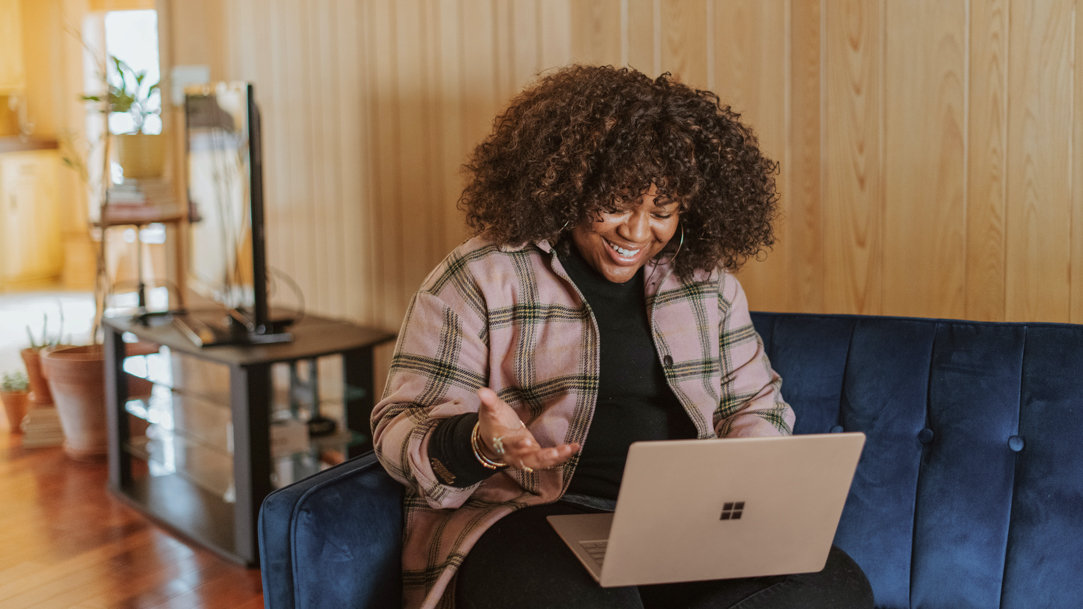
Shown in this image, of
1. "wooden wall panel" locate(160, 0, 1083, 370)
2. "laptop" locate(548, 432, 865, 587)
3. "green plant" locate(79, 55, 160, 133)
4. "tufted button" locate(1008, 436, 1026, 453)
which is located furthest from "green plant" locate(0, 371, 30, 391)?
"tufted button" locate(1008, 436, 1026, 453)

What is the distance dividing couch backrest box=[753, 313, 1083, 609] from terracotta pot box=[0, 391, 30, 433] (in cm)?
338

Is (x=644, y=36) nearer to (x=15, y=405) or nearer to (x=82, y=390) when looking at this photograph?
(x=82, y=390)

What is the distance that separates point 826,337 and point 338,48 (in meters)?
1.74

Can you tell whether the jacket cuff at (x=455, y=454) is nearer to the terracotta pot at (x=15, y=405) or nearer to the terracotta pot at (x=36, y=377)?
the terracotta pot at (x=36, y=377)

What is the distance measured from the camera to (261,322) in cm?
269

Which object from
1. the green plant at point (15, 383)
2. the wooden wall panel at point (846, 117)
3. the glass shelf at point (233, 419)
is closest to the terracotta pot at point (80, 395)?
the glass shelf at point (233, 419)

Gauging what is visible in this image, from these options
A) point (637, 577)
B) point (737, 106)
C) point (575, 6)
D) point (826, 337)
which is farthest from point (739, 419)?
point (575, 6)

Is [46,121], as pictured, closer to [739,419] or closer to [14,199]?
[14,199]

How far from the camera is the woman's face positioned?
153cm

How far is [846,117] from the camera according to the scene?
1.95m

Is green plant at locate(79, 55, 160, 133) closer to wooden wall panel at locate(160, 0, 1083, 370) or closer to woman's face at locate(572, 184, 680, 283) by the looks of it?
wooden wall panel at locate(160, 0, 1083, 370)

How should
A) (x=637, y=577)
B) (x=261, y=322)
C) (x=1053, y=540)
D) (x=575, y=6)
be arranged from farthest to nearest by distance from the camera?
(x=261, y=322)
(x=575, y=6)
(x=1053, y=540)
(x=637, y=577)

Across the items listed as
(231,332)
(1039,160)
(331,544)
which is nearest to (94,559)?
(231,332)

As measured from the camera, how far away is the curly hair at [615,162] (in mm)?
1508
